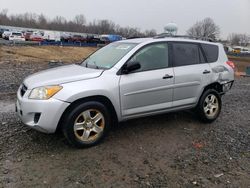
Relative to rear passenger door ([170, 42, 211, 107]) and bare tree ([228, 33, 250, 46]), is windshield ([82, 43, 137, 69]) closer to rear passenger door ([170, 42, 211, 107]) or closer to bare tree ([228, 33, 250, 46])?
rear passenger door ([170, 42, 211, 107])

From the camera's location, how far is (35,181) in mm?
3316

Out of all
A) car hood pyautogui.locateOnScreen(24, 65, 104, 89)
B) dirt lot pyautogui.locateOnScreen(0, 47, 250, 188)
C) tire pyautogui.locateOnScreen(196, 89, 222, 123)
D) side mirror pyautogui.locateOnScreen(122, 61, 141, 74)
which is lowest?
dirt lot pyautogui.locateOnScreen(0, 47, 250, 188)

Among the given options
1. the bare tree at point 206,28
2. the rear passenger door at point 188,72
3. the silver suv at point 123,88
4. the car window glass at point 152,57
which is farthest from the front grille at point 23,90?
the bare tree at point 206,28

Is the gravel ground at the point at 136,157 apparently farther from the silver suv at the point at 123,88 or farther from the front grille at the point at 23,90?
the front grille at the point at 23,90


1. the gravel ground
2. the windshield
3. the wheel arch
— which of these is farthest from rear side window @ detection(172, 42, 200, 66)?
the wheel arch

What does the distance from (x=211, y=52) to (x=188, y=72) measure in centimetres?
104

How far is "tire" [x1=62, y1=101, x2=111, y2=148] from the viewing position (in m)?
3.98

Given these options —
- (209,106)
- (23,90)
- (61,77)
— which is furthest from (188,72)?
(23,90)

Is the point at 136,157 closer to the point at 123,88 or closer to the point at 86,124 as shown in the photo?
the point at 86,124

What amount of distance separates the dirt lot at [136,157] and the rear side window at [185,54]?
4.25ft

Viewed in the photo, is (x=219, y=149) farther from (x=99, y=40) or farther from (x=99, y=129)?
(x=99, y=40)

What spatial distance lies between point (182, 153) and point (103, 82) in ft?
5.56

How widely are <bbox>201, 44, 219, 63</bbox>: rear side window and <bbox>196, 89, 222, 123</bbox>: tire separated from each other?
27.0 inches

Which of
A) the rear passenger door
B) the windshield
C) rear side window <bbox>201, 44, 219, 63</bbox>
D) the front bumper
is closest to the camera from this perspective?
the front bumper
